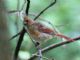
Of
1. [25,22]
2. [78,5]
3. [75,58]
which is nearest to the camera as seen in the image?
[25,22]

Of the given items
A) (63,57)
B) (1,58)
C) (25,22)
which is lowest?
(63,57)

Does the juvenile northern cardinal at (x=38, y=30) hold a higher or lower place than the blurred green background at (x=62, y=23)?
higher

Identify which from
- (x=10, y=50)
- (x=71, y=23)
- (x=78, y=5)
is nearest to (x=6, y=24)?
(x=10, y=50)

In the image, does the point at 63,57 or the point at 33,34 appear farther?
the point at 63,57

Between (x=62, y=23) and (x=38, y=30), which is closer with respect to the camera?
(x=38, y=30)

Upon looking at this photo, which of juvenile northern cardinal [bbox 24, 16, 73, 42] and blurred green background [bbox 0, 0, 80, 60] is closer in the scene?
juvenile northern cardinal [bbox 24, 16, 73, 42]

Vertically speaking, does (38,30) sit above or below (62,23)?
above

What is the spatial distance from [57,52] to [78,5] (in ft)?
1.00

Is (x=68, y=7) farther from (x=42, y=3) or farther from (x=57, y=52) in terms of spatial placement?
(x=57, y=52)

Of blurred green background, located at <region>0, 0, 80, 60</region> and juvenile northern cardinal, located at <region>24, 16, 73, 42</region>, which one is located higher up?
juvenile northern cardinal, located at <region>24, 16, 73, 42</region>

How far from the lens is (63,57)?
5.22 feet

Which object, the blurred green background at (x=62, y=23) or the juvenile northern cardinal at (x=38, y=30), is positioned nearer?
the juvenile northern cardinal at (x=38, y=30)

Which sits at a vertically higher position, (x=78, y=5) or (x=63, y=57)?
(x=78, y=5)

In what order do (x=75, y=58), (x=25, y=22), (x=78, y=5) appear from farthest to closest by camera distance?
1. (x=78, y=5)
2. (x=75, y=58)
3. (x=25, y=22)
